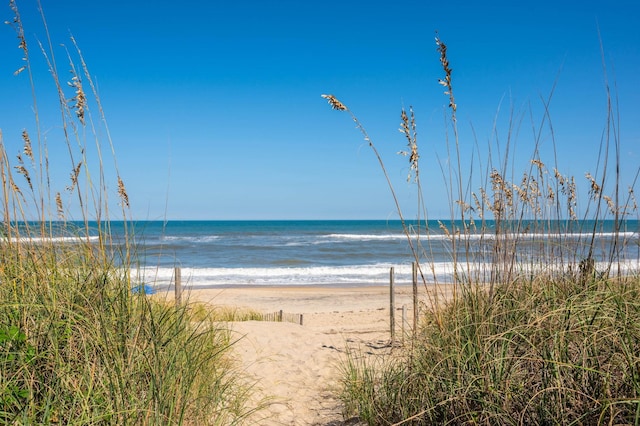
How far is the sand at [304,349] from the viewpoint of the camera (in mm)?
4441

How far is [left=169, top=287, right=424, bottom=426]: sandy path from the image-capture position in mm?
4465

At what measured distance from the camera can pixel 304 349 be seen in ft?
24.7

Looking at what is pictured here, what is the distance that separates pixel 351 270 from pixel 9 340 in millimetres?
23701

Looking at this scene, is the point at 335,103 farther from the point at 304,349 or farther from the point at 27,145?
the point at 304,349

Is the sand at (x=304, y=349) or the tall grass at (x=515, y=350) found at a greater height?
the tall grass at (x=515, y=350)

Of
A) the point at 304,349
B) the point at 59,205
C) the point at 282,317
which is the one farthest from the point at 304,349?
the point at 59,205

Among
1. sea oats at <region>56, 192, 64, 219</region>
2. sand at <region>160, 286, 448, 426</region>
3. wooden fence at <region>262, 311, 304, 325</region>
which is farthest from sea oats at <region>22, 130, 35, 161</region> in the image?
wooden fence at <region>262, 311, 304, 325</region>

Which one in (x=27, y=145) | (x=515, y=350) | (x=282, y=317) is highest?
(x=27, y=145)

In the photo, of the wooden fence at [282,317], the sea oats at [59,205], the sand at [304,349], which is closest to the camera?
the sea oats at [59,205]

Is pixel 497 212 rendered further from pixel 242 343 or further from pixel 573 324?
pixel 242 343

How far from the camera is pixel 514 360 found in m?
2.50

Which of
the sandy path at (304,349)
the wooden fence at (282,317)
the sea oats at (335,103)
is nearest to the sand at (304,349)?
the sandy path at (304,349)

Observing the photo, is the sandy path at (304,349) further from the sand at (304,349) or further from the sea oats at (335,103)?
the sea oats at (335,103)

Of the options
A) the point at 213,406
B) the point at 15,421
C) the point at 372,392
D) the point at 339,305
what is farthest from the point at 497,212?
the point at 339,305
